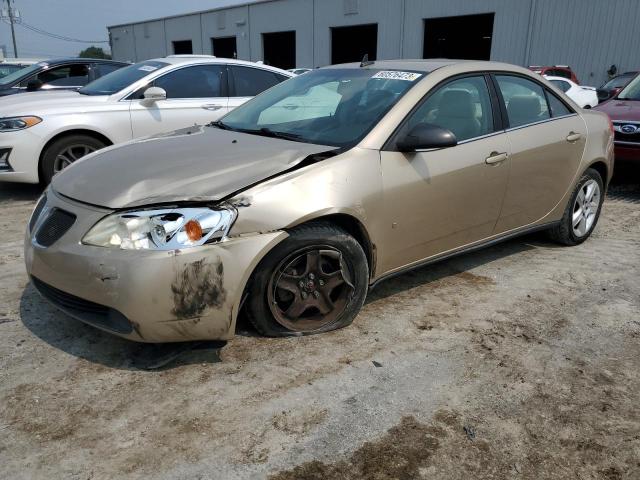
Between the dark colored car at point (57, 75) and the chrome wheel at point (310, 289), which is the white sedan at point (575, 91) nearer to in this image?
the dark colored car at point (57, 75)

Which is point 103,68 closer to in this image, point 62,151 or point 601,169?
point 62,151

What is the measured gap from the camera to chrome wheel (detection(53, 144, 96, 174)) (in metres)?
6.00

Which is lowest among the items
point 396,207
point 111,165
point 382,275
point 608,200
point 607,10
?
point 608,200

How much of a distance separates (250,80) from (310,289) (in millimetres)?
4735

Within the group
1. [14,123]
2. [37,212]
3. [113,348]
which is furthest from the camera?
[14,123]

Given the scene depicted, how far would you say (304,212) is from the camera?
2.87 metres

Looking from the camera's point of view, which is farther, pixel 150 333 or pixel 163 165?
pixel 163 165

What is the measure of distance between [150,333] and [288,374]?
2.34ft

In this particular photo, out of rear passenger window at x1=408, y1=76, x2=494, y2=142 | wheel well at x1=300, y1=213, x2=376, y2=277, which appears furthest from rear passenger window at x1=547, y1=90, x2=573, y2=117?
wheel well at x1=300, y1=213, x2=376, y2=277

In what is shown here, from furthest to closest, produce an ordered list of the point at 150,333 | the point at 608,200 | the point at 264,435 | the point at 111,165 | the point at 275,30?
the point at 275,30 < the point at 608,200 < the point at 111,165 < the point at 150,333 < the point at 264,435

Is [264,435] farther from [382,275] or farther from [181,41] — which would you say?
[181,41]

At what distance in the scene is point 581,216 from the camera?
4934 millimetres

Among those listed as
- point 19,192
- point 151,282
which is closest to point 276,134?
point 151,282

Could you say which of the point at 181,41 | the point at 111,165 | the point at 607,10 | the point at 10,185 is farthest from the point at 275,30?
the point at 111,165
